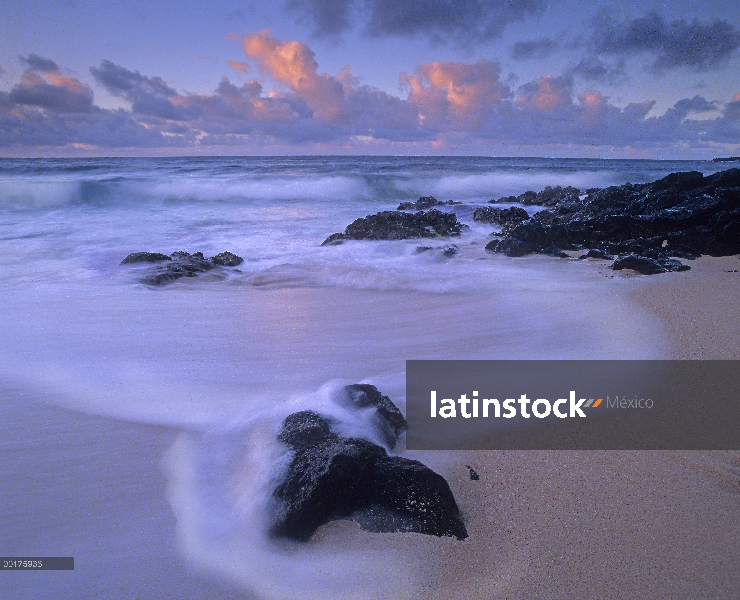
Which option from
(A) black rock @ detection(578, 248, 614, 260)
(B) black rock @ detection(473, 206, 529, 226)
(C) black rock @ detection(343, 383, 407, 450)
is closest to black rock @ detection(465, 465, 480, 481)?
(C) black rock @ detection(343, 383, 407, 450)

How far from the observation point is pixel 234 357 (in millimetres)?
3555

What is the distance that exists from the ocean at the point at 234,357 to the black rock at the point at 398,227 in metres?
0.47

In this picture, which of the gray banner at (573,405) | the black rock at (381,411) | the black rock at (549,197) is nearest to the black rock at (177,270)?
the gray banner at (573,405)

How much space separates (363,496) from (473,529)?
1.48 feet

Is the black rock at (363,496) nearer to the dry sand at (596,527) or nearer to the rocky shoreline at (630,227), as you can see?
the dry sand at (596,527)

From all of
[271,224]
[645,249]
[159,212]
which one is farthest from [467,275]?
[159,212]

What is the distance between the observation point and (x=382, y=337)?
12.8ft

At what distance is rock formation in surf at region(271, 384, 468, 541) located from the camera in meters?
1.79

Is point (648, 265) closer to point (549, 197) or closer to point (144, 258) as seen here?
point (144, 258)

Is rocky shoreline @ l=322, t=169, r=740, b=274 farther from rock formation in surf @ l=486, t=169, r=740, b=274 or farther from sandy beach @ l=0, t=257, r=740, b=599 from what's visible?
sandy beach @ l=0, t=257, r=740, b=599

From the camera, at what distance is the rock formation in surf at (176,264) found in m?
5.83

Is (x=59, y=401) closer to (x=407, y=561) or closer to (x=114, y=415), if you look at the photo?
(x=114, y=415)

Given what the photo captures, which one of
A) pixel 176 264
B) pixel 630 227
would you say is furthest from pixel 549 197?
pixel 176 264

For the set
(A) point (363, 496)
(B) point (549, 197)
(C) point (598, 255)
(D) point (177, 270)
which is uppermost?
(A) point (363, 496)
